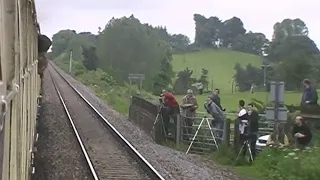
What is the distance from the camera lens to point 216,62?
125688mm

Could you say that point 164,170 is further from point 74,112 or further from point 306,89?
point 74,112

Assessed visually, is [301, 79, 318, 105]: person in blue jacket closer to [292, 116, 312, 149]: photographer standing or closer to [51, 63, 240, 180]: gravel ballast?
[292, 116, 312, 149]: photographer standing

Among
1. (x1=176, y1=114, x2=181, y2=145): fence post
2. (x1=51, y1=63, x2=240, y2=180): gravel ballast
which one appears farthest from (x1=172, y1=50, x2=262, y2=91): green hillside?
(x1=51, y1=63, x2=240, y2=180): gravel ballast

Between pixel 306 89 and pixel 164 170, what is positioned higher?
pixel 306 89

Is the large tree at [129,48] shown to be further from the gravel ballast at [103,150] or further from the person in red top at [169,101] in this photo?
the person in red top at [169,101]

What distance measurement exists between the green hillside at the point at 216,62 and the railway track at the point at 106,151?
78.2m

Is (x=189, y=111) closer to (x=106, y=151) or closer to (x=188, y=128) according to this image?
(x=188, y=128)

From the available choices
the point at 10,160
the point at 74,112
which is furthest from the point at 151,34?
the point at 10,160

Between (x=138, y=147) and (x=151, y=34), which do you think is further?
(x=151, y=34)

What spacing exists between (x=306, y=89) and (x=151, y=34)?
62070 millimetres

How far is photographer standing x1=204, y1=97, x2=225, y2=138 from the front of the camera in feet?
54.3

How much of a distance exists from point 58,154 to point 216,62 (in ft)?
365

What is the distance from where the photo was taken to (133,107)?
25422 mm

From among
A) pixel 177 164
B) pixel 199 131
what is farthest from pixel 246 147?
pixel 199 131
